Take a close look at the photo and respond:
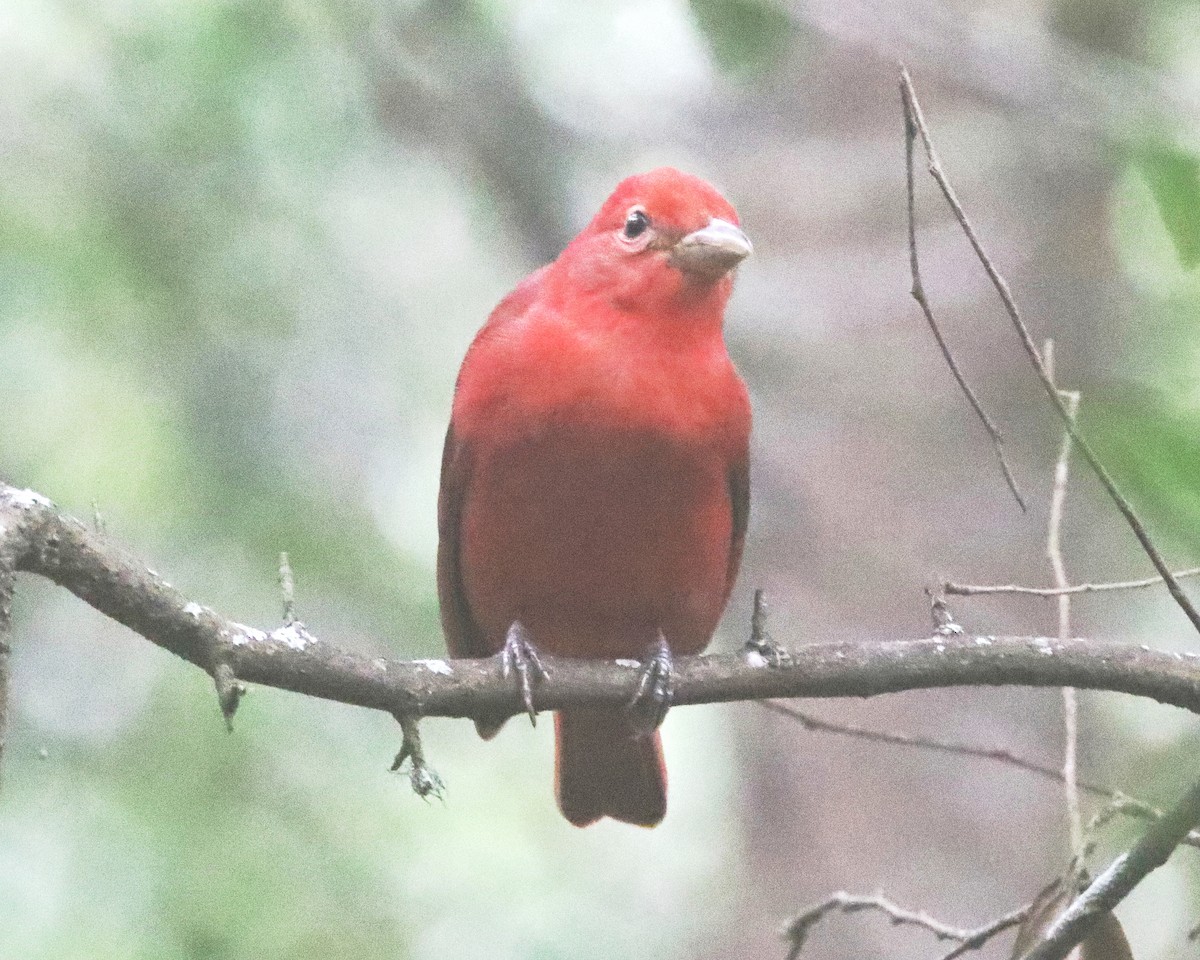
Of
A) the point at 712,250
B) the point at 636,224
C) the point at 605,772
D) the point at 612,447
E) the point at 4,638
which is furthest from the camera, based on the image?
the point at 605,772

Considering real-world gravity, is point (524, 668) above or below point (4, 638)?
below

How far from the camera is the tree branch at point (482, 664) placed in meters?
2.21

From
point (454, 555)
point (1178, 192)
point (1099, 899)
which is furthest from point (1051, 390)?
point (454, 555)

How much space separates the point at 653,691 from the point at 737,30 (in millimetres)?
1553

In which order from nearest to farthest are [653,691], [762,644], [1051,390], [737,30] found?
[1051,390], [762,644], [653,691], [737,30]

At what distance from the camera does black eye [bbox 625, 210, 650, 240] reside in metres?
3.61

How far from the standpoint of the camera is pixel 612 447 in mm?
3348

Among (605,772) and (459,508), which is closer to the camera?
(459,508)

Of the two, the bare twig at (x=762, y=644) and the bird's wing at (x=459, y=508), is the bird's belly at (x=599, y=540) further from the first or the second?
the bare twig at (x=762, y=644)

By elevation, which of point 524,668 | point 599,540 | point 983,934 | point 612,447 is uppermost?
point 612,447

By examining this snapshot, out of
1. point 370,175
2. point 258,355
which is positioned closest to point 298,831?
point 258,355

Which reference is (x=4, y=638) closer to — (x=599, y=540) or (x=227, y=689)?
(x=227, y=689)

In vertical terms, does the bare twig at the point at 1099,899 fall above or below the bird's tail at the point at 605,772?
above

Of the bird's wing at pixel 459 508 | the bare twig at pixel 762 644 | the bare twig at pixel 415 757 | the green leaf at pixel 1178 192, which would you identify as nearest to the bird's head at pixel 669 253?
the bird's wing at pixel 459 508
